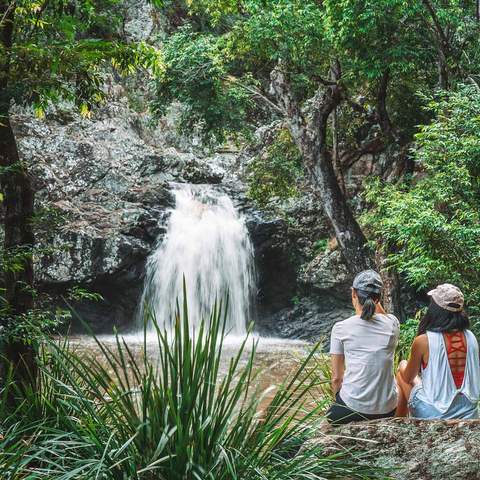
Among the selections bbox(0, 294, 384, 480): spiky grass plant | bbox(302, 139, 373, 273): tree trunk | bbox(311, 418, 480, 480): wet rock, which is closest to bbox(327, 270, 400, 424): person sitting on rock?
bbox(311, 418, 480, 480): wet rock

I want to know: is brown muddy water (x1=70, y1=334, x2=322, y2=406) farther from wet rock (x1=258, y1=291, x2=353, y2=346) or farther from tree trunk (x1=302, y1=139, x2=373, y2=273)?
tree trunk (x1=302, y1=139, x2=373, y2=273)

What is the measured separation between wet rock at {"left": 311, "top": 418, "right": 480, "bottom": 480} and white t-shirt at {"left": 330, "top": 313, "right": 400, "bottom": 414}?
2.07ft

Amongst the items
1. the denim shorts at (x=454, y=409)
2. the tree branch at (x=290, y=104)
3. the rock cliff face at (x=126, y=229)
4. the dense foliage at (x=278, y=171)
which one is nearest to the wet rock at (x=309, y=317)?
the rock cliff face at (x=126, y=229)

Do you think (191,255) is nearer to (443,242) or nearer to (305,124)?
(305,124)

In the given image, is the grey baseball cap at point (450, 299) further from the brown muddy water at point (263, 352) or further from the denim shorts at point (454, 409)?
the brown muddy water at point (263, 352)

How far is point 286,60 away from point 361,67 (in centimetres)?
167

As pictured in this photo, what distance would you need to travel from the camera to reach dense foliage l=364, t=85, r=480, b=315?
7098 millimetres

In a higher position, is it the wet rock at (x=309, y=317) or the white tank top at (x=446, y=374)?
the white tank top at (x=446, y=374)

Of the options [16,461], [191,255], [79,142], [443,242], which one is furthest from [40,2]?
[79,142]

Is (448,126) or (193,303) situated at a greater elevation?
(448,126)

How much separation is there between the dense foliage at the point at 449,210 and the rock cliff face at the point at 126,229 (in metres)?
6.32

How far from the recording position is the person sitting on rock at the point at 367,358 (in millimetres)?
3508

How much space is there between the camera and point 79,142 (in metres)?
16.7

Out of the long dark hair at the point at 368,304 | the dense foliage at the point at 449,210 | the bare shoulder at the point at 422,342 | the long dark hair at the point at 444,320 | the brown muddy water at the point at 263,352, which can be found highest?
the dense foliage at the point at 449,210
